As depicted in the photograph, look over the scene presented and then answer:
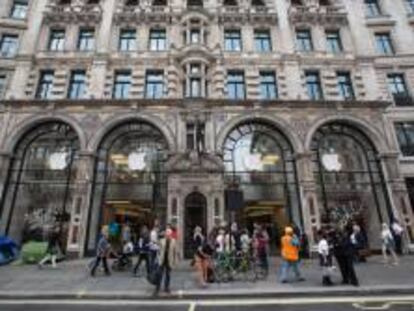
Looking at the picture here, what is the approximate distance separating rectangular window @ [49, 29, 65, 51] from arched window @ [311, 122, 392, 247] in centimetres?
2009

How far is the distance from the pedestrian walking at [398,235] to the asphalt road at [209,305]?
9.75 metres

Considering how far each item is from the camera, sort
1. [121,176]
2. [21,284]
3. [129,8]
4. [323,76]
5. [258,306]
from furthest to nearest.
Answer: [129,8] < [323,76] < [121,176] < [21,284] < [258,306]

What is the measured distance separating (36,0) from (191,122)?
1736 cm

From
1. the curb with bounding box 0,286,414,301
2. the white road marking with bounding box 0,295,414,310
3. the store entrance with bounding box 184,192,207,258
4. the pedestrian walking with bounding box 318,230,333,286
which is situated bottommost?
the white road marking with bounding box 0,295,414,310

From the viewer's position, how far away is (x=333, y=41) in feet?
78.2

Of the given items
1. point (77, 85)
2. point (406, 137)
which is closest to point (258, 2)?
point (406, 137)

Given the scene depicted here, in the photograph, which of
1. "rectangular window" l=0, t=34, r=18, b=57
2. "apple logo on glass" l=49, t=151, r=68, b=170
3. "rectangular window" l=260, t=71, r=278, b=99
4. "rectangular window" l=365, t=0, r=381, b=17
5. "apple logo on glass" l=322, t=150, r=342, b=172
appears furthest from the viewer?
"rectangular window" l=365, t=0, r=381, b=17

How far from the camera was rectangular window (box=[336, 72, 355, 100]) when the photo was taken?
2186 centimetres

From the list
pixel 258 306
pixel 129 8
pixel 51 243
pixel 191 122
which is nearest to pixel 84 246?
pixel 51 243

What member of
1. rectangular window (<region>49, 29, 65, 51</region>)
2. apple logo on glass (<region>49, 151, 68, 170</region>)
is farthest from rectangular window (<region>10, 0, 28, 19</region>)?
apple logo on glass (<region>49, 151, 68, 170</region>)

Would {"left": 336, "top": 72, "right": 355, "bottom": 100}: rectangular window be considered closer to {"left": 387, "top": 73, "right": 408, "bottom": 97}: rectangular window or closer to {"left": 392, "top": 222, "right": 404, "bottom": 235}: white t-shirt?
{"left": 387, "top": 73, "right": 408, "bottom": 97}: rectangular window

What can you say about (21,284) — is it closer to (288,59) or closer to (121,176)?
(121,176)

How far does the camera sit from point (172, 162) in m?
18.7

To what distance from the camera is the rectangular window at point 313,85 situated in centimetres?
2175
